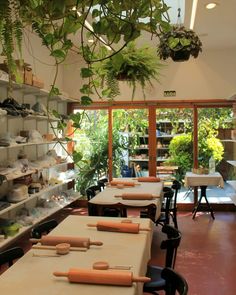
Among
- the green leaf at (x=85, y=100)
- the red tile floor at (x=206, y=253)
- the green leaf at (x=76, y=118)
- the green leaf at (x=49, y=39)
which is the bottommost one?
the red tile floor at (x=206, y=253)

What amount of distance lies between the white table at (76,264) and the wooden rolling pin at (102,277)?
0.02m

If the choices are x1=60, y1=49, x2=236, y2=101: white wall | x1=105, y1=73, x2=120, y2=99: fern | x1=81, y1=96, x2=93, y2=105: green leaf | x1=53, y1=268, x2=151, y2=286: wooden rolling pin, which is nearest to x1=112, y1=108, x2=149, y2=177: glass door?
x1=60, y1=49, x2=236, y2=101: white wall

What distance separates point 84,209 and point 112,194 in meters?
3.06

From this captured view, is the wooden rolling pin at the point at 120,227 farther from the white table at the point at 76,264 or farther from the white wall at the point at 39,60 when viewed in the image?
the white wall at the point at 39,60

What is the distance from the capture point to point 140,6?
0.96 metres

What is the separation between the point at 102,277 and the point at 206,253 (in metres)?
3.12

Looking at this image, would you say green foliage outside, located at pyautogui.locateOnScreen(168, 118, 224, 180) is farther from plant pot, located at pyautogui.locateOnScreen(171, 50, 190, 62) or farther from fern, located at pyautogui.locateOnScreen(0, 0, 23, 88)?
fern, located at pyautogui.locateOnScreen(0, 0, 23, 88)

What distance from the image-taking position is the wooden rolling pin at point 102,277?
5.38 feet

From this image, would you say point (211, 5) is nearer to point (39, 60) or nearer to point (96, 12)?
point (39, 60)

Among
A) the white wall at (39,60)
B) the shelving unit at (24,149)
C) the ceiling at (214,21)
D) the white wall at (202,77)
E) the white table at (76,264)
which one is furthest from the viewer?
the white wall at (202,77)

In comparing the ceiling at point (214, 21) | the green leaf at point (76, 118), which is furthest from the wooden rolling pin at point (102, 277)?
the ceiling at point (214, 21)

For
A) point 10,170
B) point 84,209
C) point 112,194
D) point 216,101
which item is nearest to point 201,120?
point 216,101

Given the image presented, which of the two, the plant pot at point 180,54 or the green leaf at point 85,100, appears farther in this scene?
the plant pot at point 180,54

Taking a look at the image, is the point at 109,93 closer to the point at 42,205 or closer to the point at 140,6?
the point at 140,6
